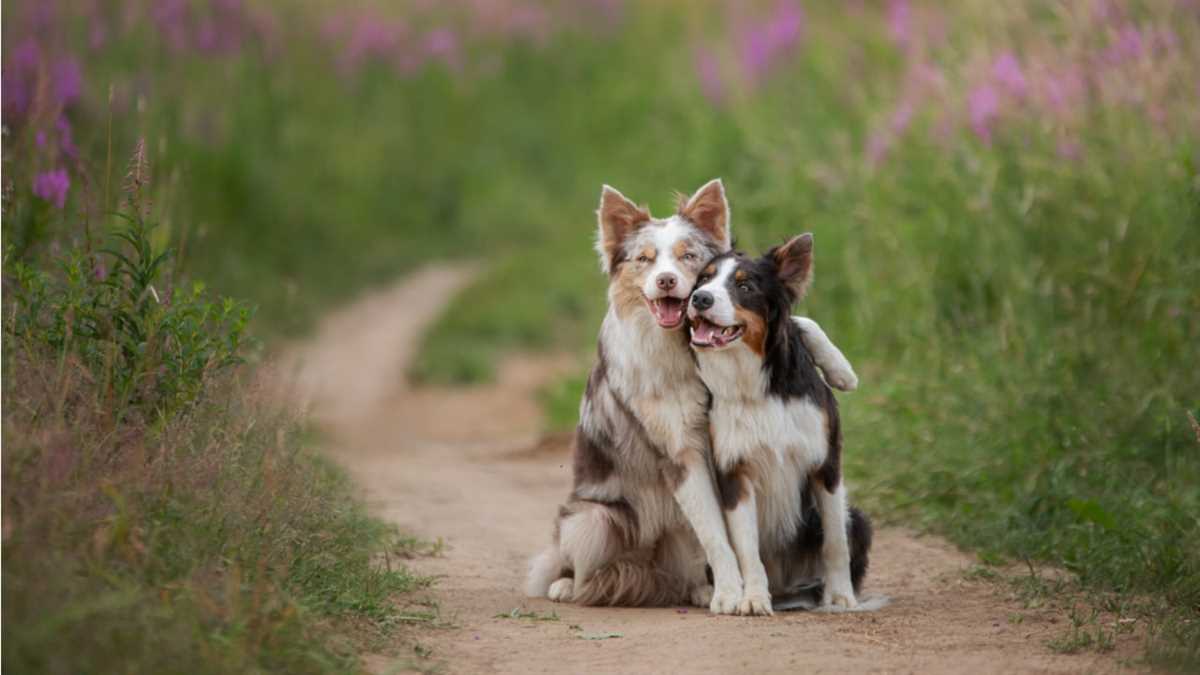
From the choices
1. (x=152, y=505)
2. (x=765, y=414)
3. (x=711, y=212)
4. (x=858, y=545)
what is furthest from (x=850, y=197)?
(x=152, y=505)

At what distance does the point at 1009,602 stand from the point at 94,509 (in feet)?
11.7

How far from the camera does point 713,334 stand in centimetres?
565

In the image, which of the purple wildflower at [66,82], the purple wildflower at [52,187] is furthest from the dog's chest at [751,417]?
the purple wildflower at [66,82]

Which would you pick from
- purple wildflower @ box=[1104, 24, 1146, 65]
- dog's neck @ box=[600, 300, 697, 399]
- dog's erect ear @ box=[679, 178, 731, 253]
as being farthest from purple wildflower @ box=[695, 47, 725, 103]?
dog's neck @ box=[600, 300, 697, 399]

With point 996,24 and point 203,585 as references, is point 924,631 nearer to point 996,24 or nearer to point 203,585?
point 203,585

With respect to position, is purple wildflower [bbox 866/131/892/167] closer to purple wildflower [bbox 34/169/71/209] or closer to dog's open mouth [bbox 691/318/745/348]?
dog's open mouth [bbox 691/318/745/348]

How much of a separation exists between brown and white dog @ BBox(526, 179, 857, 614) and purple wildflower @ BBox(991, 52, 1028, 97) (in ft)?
13.4

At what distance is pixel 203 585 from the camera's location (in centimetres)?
458

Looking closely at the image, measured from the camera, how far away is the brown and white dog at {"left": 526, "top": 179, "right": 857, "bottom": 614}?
5832mm

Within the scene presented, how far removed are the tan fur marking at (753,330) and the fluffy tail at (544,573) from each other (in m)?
1.30

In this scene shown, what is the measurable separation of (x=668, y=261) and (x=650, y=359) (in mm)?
387

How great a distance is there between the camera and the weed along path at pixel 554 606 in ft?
16.5

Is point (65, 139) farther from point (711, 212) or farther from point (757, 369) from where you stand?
point (757, 369)

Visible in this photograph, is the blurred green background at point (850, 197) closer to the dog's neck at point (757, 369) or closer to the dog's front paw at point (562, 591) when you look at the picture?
the dog's neck at point (757, 369)
